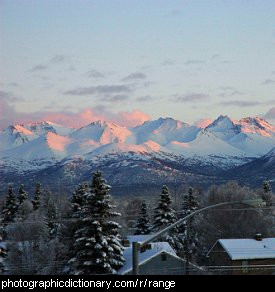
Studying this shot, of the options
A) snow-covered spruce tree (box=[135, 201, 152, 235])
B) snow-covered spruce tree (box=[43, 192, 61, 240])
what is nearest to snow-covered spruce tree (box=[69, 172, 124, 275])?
snow-covered spruce tree (box=[43, 192, 61, 240])

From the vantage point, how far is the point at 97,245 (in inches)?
1374

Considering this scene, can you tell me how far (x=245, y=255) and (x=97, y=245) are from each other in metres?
21.1

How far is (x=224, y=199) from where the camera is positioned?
85750 millimetres

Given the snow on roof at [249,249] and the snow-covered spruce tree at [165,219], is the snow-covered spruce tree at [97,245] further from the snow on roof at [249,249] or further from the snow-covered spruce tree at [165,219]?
the snow-covered spruce tree at [165,219]

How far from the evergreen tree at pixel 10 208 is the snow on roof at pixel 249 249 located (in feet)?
91.2

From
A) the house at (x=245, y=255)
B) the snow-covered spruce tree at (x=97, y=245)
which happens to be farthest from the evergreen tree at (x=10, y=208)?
the snow-covered spruce tree at (x=97, y=245)

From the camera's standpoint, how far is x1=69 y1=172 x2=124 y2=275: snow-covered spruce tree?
3472cm

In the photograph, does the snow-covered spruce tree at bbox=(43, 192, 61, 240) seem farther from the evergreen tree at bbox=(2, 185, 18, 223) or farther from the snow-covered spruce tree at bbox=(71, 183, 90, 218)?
the snow-covered spruce tree at bbox=(71, 183, 90, 218)

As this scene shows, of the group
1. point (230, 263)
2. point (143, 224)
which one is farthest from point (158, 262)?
point (143, 224)

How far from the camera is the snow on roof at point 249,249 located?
51906 millimetres

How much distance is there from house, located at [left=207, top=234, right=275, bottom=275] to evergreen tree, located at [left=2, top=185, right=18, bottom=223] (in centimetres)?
2652

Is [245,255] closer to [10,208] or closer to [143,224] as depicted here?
[143,224]
